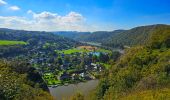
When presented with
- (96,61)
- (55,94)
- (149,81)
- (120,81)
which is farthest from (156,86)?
(96,61)

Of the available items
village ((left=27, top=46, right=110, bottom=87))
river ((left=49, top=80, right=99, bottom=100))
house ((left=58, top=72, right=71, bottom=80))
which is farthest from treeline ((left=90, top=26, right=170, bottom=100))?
house ((left=58, top=72, right=71, bottom=80))

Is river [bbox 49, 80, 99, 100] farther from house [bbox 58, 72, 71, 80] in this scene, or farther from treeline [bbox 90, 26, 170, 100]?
treeline [bbox 90, 26, 170, 100]

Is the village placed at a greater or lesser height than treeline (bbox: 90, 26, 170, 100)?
lesser

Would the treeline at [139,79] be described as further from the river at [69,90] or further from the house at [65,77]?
the house at [65,77]

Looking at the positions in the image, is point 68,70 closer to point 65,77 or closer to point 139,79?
point 65,77

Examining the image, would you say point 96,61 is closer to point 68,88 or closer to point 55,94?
point 68,88

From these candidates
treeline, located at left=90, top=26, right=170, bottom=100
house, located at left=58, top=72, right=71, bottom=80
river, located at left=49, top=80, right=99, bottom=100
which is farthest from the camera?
house, located at left=58, top=72, right=71, bottom=80

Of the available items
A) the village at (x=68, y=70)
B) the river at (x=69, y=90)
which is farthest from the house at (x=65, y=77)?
the river at (x=69, y=90)

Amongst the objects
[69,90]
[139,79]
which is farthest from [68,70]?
[139,79]

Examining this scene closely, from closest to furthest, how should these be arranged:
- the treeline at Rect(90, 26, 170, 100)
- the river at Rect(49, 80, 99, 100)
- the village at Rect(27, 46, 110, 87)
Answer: the treeline at Rect(90, 26, 170, 100) → the river at Rect(49, 80, 99, 100) → the village at Rect(27, 46, 110, 87)
